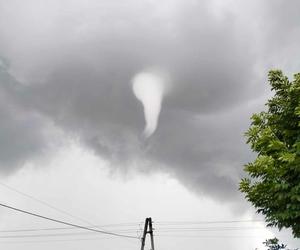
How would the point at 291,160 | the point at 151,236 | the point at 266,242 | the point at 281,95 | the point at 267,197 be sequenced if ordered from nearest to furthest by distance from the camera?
1. the point at 291,160
2. the point at 267,197
3. the point at 281,95
4. the point at 266,242
5. the point at 151,236

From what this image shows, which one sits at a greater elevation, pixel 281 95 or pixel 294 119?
pixel 281 95

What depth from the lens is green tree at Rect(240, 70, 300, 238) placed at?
11469 mm

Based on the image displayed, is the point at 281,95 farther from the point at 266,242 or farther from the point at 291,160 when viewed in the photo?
the point at 266,242

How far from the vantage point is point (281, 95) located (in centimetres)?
1370

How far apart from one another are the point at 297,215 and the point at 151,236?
107 ft

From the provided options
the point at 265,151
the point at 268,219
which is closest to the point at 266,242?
the point at 268,219

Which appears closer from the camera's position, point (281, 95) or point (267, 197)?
point (267, 197)

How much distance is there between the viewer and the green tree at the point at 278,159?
11469 millimetres

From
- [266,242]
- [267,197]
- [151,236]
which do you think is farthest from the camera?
[151,236]

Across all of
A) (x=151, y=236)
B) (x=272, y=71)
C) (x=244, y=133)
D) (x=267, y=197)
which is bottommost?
(x=267, y=197)

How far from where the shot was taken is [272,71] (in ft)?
46.1

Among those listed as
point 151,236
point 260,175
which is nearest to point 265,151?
point 260,175

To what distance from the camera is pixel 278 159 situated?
37.3ft

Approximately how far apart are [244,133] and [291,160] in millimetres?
2997
